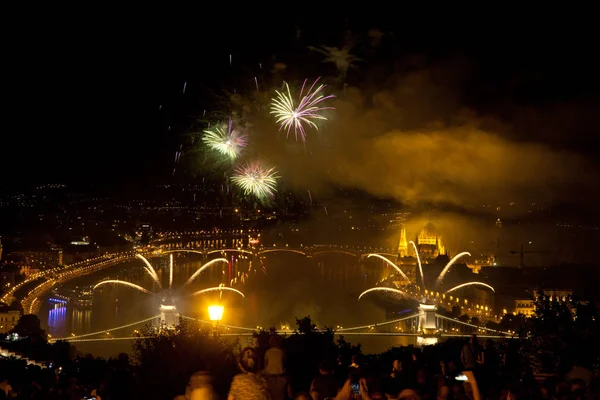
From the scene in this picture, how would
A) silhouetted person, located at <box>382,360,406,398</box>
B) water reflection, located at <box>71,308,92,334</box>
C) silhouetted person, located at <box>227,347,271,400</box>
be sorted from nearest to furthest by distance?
silhouetted person, located at <box>227,347,271,400</box>
silhouetted person, located at <box>382,360,406,398</box>
water reflection, located at <box>71,308,92,334</box>

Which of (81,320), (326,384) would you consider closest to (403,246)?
(81,320)

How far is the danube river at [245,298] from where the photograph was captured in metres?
24.3

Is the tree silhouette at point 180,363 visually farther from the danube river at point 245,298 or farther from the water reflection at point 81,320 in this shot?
the water reflection at point 81,320

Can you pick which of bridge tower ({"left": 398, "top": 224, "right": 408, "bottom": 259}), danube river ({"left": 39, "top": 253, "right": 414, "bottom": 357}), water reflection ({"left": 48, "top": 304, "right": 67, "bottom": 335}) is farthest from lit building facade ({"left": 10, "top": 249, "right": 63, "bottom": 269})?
bridge tower ({"left": 398, "top": 224, "right": 408, "bottom": 259})

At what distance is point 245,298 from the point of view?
31.3m

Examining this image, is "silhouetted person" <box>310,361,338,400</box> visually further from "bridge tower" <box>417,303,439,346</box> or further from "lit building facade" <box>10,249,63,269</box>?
"lit building facade" <box>10,249,63,269</box>

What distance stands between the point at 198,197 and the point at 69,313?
4274 centimetres

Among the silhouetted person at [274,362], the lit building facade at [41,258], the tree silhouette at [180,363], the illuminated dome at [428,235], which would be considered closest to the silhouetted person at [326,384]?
the silhouetted person at [274,362]

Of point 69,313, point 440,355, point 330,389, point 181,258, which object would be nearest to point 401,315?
point 69,313

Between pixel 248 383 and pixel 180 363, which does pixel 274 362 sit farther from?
pixel 180 363

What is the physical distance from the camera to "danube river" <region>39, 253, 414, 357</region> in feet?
79.7

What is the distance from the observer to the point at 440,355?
4.77m

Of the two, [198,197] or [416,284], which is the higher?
[198,197]

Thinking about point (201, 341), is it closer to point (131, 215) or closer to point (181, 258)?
point (181, 258)
